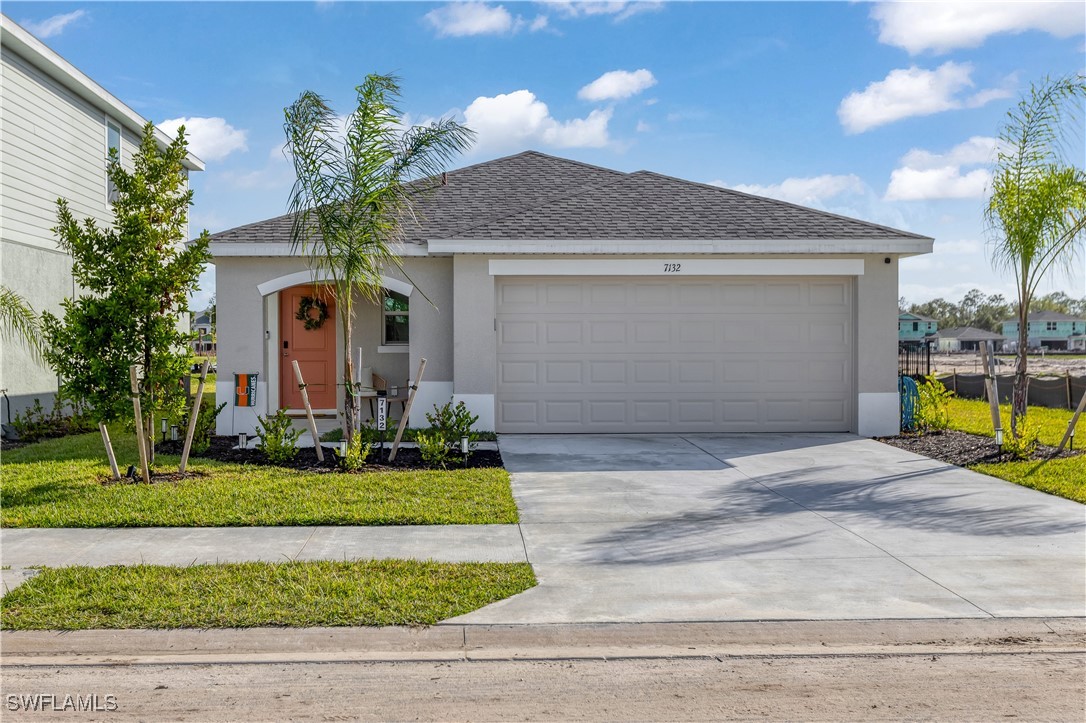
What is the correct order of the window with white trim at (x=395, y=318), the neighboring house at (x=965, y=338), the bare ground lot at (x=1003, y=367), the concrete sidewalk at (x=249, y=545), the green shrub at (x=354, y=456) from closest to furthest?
the concrete sidewalk at (x=249, y=545)
the green shrub at (x=354, y=456)
the window with white trim at (x=395, y=318)
the bare ground lot at (x=1003, y=367)
the neighboring house at (x=965, y=338)

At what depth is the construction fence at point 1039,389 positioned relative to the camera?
18534mm

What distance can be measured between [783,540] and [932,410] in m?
7.76

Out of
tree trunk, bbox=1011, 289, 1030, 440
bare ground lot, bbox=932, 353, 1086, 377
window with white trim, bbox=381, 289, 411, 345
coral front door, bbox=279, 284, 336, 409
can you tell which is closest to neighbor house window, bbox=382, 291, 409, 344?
window with white trim, bbox=381, 289, 411, 345

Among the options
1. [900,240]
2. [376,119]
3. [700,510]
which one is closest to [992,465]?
[900,240]

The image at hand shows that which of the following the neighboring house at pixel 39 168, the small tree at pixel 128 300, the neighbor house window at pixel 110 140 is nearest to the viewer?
the small tree at pixel 128 300

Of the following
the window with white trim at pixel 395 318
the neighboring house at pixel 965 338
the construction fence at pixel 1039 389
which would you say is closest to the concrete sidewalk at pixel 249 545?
the window with white trim at pixel 395 318

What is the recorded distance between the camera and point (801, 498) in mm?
8664

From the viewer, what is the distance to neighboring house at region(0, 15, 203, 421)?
45.8 ft

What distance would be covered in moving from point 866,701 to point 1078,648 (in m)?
1.71

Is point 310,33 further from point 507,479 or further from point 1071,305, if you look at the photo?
point 1071,305

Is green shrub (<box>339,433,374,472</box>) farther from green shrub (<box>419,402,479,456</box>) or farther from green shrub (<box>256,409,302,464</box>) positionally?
green shrub (<box>419,402,479,456</box>)

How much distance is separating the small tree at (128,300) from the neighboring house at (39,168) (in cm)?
609

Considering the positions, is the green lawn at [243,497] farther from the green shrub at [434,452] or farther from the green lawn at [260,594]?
the green lawn at [260,594]

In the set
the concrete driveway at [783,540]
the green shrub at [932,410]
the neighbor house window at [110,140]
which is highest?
the neighbor house window at [110,140]
